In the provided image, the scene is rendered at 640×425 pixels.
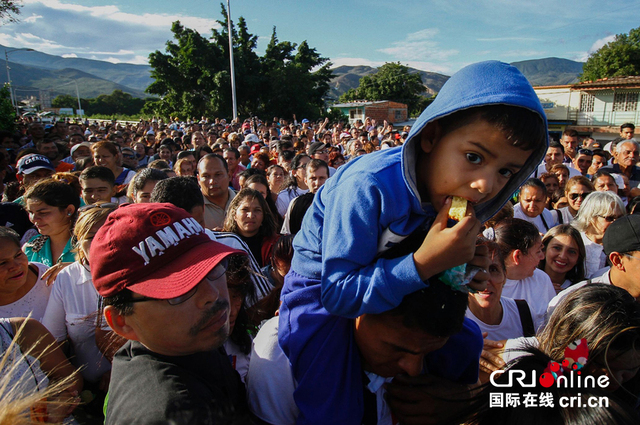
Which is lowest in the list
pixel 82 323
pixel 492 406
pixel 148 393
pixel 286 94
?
pixel 82 323

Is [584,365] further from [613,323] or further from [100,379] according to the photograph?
[100,379]

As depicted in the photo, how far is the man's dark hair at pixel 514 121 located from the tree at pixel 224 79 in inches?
1546

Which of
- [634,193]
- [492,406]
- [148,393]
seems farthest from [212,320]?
[634,193]

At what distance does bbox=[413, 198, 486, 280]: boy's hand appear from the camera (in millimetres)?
1344

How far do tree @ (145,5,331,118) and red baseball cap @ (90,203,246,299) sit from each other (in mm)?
39077

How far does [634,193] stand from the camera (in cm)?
678

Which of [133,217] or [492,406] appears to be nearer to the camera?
[133,217]

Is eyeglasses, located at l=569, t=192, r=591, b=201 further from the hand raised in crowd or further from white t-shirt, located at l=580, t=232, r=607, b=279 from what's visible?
the hand raised in crowd

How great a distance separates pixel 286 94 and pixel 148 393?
134ft

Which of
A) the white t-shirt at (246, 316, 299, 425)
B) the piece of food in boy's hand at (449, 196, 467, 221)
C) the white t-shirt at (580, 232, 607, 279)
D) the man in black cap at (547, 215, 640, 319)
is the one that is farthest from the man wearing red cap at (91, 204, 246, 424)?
the white t-shirt at (580, 232, 607, 279)

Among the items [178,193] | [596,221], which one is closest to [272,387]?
[178,193]

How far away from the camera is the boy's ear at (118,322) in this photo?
1418 mm

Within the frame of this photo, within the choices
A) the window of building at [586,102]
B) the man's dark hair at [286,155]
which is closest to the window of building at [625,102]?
the window of building at [586,102]

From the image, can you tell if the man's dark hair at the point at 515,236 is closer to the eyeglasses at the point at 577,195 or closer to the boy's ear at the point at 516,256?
the boy's ear at the point at 516,256
